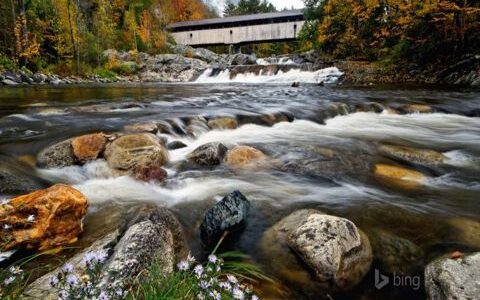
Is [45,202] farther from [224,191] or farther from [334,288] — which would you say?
[334,288]

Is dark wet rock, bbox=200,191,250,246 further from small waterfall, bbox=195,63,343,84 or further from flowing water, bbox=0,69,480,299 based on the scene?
small waterfall, bbox=195,63,343,84

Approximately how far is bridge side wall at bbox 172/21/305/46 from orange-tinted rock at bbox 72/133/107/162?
3840 centimetres

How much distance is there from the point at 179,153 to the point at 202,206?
87.0 inches

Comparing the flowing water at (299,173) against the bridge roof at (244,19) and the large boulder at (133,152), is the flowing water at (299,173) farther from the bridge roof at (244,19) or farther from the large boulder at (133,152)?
the bridge roof at (244,19)

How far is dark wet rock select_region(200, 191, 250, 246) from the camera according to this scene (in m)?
3.43

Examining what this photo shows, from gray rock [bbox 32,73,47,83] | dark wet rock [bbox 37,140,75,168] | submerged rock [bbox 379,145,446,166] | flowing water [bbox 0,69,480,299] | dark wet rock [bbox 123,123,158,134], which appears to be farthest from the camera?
gray rock [bbox 32,73,47,83]

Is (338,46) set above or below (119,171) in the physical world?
above

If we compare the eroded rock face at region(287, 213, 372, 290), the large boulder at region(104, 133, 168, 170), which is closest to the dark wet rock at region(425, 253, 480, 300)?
the eroded rock face at region(287, 213, 372, 290)

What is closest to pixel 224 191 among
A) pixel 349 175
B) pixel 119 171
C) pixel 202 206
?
pixel 202 206

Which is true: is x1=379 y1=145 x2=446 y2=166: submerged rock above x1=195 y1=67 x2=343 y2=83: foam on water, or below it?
below

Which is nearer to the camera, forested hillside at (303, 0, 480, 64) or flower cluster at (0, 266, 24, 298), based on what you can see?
flower cluster at (0, 266, 24, 298)

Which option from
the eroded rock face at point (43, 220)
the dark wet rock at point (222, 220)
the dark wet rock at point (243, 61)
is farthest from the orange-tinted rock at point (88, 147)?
the dark wet rock at point (243, 61)

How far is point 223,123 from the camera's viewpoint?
830 centimetres

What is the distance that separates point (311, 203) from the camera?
4367 mm
